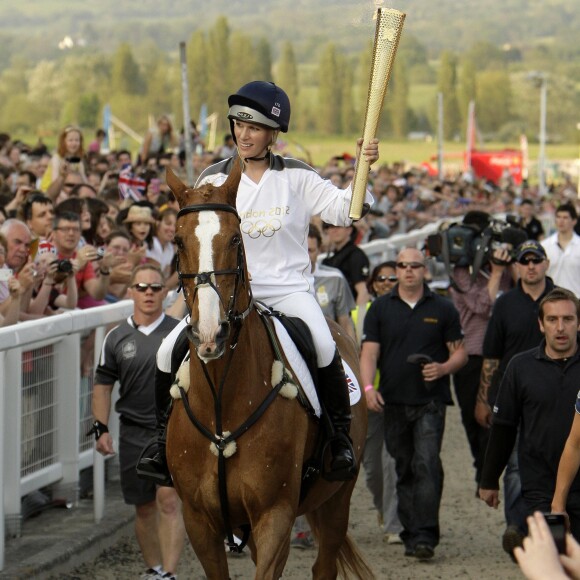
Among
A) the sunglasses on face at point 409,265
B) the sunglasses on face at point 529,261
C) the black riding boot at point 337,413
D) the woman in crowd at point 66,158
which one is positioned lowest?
the black riding boot at point 337,413

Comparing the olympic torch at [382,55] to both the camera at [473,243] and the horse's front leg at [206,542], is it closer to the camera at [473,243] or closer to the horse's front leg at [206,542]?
the horse's front leg at [206,542]

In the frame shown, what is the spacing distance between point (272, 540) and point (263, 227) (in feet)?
5.12

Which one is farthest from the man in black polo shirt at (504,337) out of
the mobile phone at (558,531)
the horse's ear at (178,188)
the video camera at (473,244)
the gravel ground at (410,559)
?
the mobile phone at (558,531)

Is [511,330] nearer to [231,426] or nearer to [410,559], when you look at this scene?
[410,559]

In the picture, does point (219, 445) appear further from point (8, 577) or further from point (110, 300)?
point (110, 300)

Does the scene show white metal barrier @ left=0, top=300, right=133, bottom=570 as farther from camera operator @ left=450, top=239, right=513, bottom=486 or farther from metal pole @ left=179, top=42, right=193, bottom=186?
metal pole @ left=179, top=42, right=193, bottom=186

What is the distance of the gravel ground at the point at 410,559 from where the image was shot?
360 inches

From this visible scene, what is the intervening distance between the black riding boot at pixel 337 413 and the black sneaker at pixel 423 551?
8.58 feet

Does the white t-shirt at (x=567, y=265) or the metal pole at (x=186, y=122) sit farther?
the metal pole at (x=186, y=122)

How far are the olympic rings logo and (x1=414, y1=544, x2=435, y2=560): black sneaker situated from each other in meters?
3.58

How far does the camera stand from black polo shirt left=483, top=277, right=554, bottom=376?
32.3ft

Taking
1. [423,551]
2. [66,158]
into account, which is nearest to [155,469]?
[423,551]

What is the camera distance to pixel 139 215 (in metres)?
12.6

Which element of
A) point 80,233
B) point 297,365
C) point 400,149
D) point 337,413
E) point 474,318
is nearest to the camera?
point 297,365
